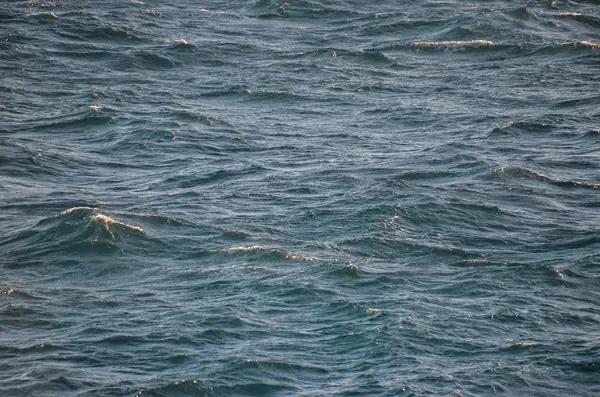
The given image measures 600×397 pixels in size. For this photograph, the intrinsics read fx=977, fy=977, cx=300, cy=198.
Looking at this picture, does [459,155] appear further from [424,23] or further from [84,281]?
[424,23]

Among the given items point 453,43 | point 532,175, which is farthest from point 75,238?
point 453,43

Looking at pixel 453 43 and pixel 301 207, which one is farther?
pixel 453 43

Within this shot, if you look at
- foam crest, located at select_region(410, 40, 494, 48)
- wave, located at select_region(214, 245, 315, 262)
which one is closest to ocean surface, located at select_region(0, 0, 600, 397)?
wave, located at select_region(214, 245, 315, 262)

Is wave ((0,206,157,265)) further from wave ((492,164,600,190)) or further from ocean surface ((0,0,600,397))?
wave ((492,164,600,190))

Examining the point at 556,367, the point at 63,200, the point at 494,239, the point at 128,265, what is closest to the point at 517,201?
the point at 494,239

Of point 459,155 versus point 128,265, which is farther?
point 459,155

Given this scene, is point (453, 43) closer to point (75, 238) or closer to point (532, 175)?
point (532, 175)

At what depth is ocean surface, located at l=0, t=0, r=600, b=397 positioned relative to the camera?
2353 cm

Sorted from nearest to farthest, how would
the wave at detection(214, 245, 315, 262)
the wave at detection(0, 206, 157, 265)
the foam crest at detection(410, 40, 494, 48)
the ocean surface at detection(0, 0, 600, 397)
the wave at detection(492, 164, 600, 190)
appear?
1. the ocean surface at detection(0, 0, 600, 397)
2. the wave at detection(214, 245, 315, 262)
3. the wave at detection(0, 206, 157, 265)
4. the wave at detection(492, 164, 600, 190)
5. the foam crest at detection(410, 40, 494, 48)

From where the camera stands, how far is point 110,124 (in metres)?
41.5

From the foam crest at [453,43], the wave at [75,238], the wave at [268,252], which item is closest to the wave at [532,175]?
the wave at [268,252]

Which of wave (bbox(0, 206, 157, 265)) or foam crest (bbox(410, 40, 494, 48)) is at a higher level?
foam crest (bbox(410, 40, 494, 48))

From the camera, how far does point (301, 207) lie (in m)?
33.2

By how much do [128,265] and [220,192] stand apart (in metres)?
6.45
